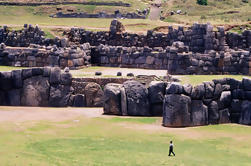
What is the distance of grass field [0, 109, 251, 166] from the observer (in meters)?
22.7

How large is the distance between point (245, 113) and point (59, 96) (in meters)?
9.88

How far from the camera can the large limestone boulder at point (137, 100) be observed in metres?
31.0

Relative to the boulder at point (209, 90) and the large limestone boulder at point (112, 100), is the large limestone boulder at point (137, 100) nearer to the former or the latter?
the large limestone boulder at point (112, 100)

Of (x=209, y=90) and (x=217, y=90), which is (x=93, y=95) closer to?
(x=209, y=90)

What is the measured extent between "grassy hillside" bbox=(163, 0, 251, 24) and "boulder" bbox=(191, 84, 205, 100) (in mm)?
28911

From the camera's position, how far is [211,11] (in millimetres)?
71625

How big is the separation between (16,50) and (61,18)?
22.6m

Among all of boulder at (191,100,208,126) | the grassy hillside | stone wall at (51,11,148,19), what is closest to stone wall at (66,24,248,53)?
the grassy hillside

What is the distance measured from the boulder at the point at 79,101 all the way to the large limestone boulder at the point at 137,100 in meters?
3.52

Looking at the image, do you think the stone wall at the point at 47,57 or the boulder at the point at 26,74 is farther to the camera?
the stone wall at the point at 47,57

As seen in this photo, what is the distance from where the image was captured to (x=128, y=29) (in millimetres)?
52688

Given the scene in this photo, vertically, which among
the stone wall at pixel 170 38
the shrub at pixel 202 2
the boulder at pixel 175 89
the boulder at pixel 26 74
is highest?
the shrub at pixel 202 2

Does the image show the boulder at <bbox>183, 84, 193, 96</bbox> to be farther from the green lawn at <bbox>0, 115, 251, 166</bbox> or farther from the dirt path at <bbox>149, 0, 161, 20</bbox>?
the dirt path at <bbox>149, 0, 161, 20</bbox>

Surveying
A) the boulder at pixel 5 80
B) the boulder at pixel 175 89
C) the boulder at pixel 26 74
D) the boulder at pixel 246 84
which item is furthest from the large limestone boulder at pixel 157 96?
the boulder at pixel 5 80
